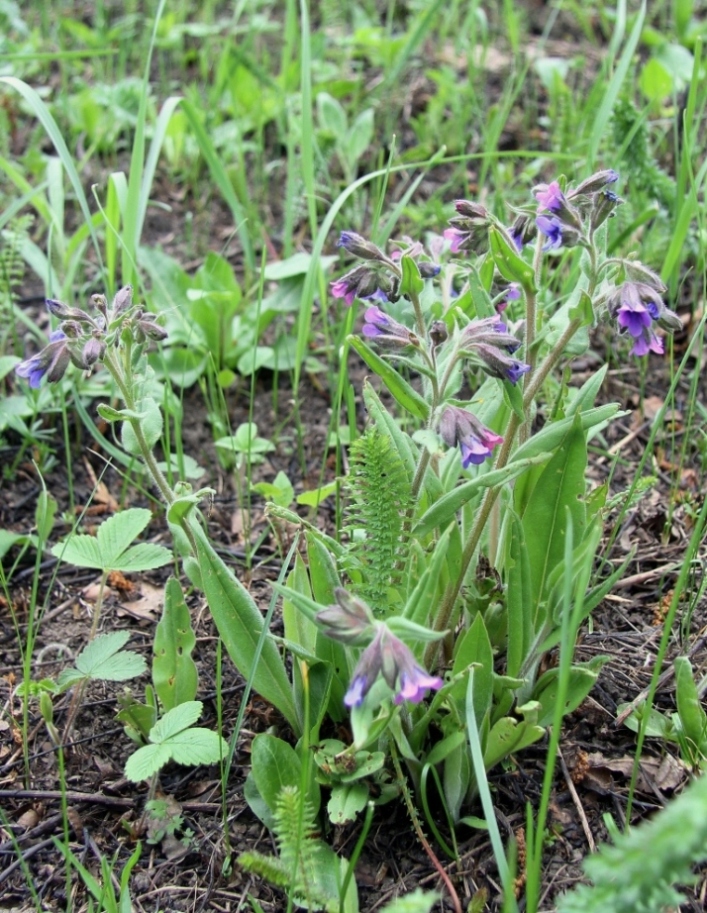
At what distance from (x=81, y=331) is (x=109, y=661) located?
0.80 m

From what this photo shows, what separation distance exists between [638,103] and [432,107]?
3.50 feet

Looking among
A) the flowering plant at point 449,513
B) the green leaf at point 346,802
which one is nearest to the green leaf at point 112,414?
the flowering plant at point 449,513

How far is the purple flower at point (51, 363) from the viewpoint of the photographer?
2139mm

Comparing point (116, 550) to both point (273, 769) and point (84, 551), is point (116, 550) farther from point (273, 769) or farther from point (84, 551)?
point (273, 769)

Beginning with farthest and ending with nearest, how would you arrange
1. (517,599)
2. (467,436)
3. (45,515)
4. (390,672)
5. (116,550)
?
(45,515) → (116,550) → (517,599) → (467,436) → (390,672)

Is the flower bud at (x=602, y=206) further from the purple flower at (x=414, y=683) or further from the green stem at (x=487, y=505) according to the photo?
the purple flower at (x=414, y=683)

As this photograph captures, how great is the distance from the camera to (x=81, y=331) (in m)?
2.15

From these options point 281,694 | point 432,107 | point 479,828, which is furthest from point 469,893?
point 432,107

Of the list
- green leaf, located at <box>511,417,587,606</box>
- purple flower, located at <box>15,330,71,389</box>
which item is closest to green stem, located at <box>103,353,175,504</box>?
purple flower, located at <box>15,330,71,389</box>

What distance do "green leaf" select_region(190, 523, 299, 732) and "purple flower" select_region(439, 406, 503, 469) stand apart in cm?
60

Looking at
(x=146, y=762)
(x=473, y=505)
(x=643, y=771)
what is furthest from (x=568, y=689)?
(x=146, y=762)

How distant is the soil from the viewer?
2.03 m

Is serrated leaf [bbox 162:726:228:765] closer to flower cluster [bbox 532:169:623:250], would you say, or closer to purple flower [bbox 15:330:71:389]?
purple flower [bbox 15:330:71:389]

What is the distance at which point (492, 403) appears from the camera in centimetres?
236
